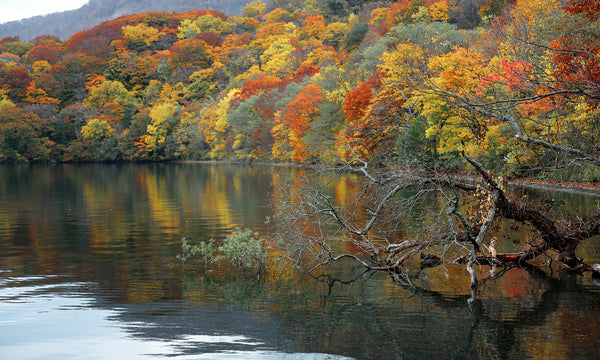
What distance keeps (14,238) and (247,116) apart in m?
62.0

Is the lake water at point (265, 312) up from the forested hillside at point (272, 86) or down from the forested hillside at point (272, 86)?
down

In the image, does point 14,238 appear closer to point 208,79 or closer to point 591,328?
point 591,328

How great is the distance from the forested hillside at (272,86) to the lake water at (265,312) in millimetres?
7889

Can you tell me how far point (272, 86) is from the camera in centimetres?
8619

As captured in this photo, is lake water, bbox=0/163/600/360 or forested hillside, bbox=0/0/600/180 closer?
lake water, bbox=0/163/600/360

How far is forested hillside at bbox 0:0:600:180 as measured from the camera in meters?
40.3

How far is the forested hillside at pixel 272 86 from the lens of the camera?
132ft

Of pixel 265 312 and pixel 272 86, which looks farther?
pixel 272 86

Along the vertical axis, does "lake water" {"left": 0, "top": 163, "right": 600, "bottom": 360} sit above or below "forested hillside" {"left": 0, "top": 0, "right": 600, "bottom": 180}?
below

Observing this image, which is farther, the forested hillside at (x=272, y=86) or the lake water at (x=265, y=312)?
the forested hillside at (x=272, y=86)

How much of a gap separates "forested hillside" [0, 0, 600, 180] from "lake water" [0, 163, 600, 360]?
311 inches

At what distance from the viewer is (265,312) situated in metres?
11.9

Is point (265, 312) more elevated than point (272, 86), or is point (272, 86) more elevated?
point (272, 86)

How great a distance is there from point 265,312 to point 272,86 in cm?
7596
